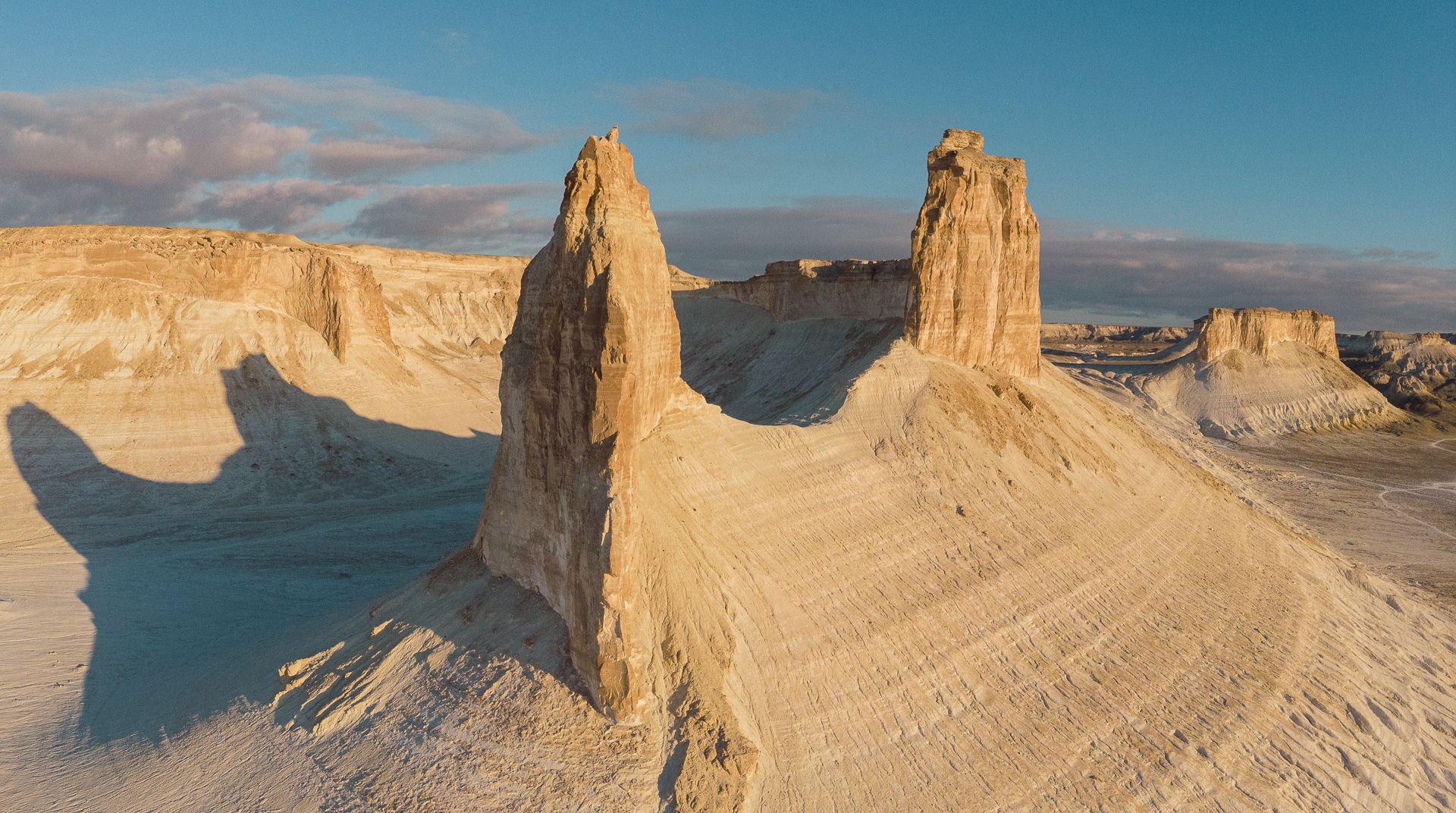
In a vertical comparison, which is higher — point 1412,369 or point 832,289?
point 832,289

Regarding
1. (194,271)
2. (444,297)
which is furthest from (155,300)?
(444,297)

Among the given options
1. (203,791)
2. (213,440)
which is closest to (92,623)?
(203,791)

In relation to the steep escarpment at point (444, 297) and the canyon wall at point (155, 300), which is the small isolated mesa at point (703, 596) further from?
the steep escarpment at point (444, 297)

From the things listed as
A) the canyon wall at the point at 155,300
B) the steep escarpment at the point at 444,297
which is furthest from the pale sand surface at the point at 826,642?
the steep escarpment at the point at 444,297

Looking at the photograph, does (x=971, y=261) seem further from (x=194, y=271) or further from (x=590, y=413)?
(x=194, y=271)

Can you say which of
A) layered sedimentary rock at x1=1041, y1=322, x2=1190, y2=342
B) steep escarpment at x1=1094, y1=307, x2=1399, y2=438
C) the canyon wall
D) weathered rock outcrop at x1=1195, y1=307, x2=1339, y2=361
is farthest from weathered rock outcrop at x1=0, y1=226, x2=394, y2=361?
layered sedimentary rock at x1=1041, y1=322, x2=1190, y2=342

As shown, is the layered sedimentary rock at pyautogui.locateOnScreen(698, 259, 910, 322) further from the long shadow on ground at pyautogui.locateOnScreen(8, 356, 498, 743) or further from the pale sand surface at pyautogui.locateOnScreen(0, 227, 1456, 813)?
the long shadow on ground at pyautogui.locateOnScreen(8, 356, 498, 743)
